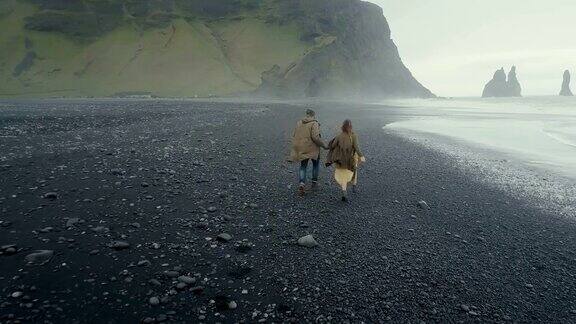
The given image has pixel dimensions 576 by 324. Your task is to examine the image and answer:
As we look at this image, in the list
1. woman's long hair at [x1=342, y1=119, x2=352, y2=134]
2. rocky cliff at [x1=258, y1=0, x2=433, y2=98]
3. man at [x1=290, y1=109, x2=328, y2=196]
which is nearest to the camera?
woman's long hair at [x1=342, y1=119, x2=352, y2=134]

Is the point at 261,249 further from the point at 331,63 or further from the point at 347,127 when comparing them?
the point at 331,63

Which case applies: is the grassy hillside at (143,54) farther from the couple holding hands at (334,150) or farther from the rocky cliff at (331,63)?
the couple holding hands at (334,150)

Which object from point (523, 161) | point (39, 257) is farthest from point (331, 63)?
point (39, 257)

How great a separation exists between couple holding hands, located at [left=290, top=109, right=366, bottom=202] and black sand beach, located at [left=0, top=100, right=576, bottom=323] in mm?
815

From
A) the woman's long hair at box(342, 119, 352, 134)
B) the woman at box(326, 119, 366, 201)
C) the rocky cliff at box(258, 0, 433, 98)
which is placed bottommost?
the woman at box(326, 119, 366, 201)

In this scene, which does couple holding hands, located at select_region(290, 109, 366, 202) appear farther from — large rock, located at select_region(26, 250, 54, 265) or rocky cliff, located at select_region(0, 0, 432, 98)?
rocky cliff, located at select_region(0, 0, 432, 98)

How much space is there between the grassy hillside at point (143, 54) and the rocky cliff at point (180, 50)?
0.45 m

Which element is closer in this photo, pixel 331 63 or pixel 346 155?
pixel 346 155

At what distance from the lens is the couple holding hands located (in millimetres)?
11117

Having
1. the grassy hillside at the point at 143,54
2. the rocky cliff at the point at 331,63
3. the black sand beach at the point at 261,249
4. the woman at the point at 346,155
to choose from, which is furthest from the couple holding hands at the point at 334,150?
the grassy hillside at the point at 143,54

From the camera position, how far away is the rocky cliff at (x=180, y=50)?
14862 centimetres

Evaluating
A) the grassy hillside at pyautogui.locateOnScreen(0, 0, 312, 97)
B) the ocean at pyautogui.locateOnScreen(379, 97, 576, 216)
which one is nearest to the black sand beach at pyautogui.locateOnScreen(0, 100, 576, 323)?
the ocean at pyautogui.locateOnScreen(379, 97, 576, 216)

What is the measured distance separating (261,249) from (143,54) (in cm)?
18719

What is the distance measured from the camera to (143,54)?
172125mm
